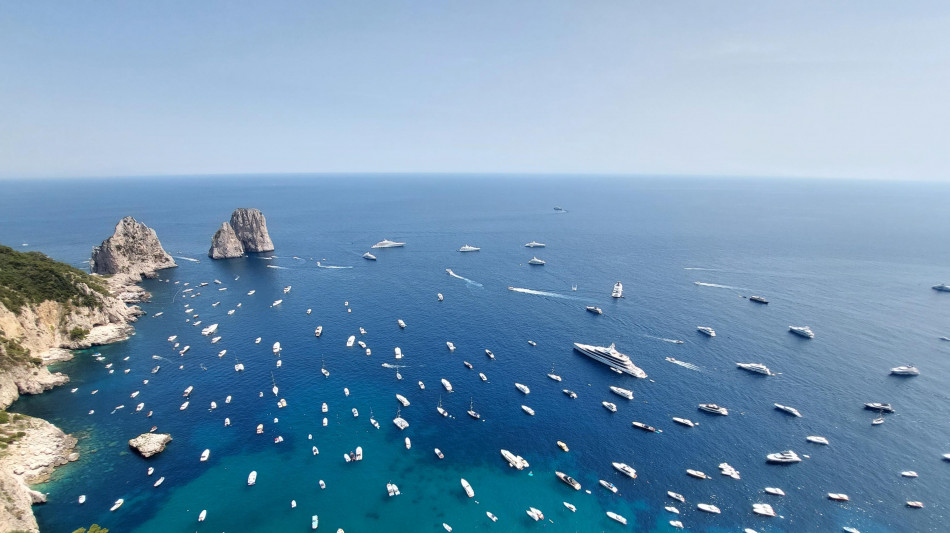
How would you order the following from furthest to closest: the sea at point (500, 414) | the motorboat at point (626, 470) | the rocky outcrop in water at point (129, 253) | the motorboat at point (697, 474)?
the rocky outcrop in water at point (129, 253)
the motorboat at point (626, 470)
the motorboat at point (697, 474)
the sea at point (500, 414)

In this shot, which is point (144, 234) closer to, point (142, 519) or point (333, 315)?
point (333, 315)

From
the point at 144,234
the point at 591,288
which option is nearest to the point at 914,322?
the point at 591,288

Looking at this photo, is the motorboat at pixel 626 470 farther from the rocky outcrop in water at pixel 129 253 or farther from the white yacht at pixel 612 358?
the rocky outcrop in water at pixel 129 253

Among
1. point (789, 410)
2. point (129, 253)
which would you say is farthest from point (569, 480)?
point (129, 253)

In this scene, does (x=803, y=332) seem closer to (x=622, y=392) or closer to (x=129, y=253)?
(x=622, y=392)

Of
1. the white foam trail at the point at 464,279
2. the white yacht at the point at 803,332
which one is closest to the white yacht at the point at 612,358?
the white yacht at the point at 803,332

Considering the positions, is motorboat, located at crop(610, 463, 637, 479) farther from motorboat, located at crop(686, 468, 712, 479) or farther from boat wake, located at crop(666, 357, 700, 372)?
boat wake, located at crop(666, 357, 700, 372)

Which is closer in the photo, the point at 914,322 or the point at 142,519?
the point at 142,519
